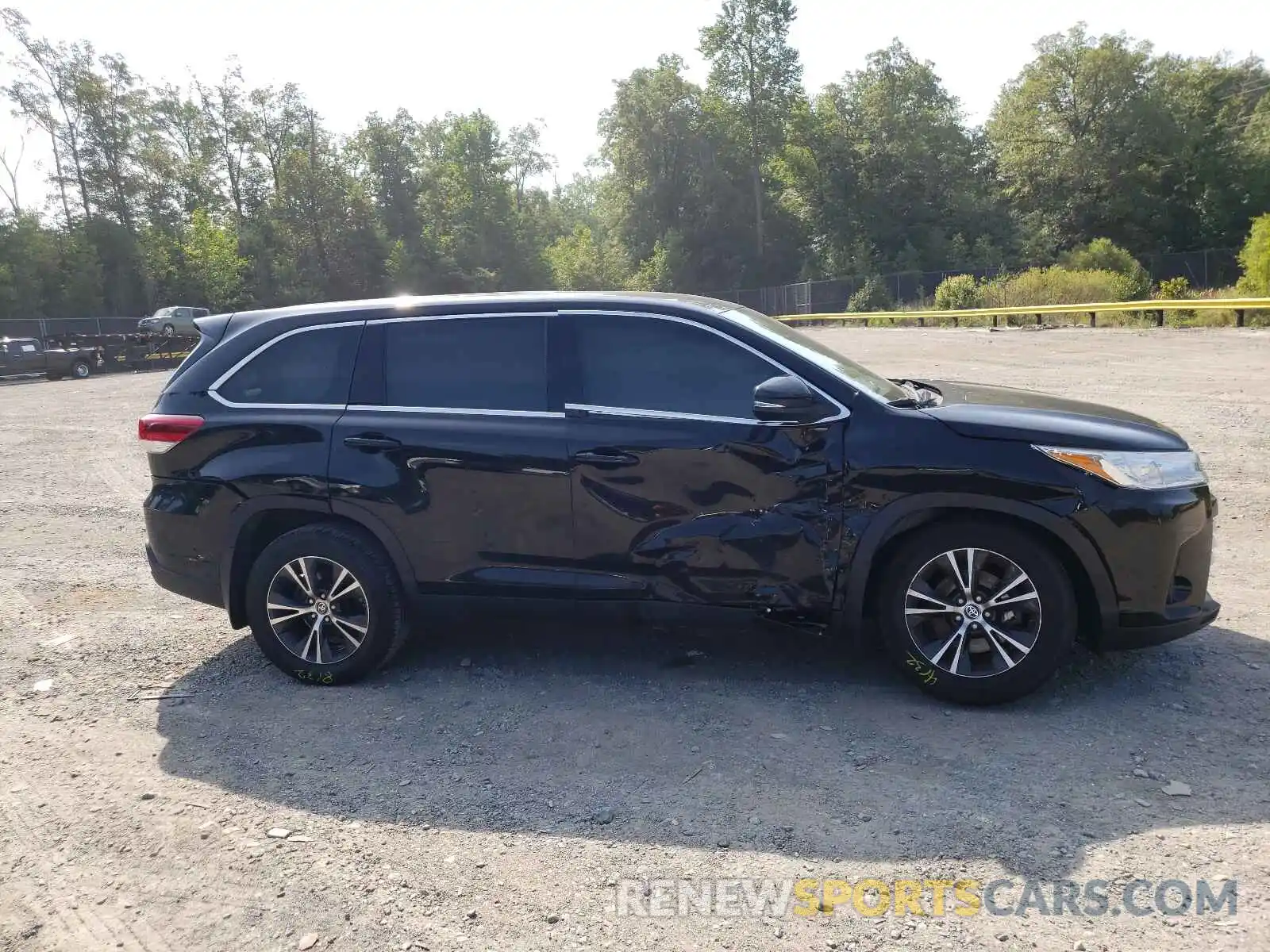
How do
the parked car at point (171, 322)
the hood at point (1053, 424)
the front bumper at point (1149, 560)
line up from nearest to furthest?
the front bumper at point (1149, 560) < the hood at point (1053, 424) < the parked car at point (171, 322)

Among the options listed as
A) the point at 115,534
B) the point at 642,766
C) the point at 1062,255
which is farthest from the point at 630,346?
the point at 1062,255

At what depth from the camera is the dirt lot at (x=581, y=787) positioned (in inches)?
114

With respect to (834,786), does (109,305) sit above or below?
above

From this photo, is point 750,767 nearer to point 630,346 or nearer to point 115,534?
point 630,346

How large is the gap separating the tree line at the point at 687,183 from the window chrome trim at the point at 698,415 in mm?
51314

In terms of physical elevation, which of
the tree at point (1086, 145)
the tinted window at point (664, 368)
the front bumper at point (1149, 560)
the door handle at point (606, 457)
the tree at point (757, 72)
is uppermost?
the tree at point (757, 72)

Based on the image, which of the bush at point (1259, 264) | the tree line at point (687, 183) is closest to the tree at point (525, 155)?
the tree line at point (687, 183)

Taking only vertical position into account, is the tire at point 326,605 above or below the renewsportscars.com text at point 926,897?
above

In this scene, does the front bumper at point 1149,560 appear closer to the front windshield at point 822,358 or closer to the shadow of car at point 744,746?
the shadow of car at point 744,746

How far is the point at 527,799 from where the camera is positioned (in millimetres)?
3574

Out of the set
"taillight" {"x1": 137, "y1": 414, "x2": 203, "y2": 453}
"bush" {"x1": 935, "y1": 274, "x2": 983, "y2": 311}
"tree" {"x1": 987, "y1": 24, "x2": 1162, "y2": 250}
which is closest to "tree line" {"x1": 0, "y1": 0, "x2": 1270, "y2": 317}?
"tree" {"x1": 987, "y1": 24, "x2": 1162, "y2": 250}

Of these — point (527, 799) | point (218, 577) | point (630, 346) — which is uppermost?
point (630, 346)

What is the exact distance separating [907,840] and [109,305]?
60.4 meters

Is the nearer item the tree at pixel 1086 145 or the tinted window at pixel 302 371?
the tinted window at pixel 302 371
